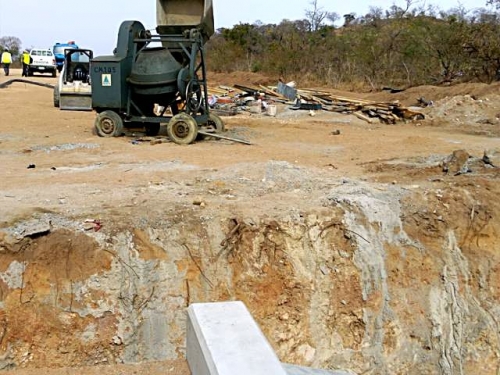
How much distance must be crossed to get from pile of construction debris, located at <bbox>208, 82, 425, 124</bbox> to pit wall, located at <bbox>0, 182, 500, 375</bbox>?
9464 mm

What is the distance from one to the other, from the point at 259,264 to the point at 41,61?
2991cm

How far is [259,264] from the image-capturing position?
18.9 ft

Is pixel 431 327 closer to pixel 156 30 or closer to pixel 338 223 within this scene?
pixel 338 223

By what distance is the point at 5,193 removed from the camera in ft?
21.5

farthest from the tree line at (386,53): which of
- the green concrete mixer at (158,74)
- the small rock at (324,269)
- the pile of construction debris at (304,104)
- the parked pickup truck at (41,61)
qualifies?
the small rock at (324,269)

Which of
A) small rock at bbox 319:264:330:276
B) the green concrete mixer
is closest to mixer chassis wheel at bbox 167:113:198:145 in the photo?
the green concrete mixer

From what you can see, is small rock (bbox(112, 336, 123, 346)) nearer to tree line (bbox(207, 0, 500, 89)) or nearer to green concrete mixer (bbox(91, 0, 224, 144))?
green concrete mixer (bbox(91, 0, 224, 144))

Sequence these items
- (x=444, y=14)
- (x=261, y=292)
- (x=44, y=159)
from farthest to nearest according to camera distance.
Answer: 1. (x=444, y=14)
2. (x=44, y=159)
3. (x=261, y=292)

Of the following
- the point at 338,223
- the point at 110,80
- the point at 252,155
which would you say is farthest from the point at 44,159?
the point at 338,223

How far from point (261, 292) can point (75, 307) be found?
1.79 m

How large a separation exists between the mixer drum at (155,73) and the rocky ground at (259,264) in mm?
2997

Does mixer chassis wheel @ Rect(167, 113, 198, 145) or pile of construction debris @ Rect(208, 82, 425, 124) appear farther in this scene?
pile of construction debris @ Rect(208, 82, 425, 124)

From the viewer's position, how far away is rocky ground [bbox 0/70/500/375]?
5164 mm

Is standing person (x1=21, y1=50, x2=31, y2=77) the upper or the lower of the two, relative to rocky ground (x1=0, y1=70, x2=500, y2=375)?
upper
